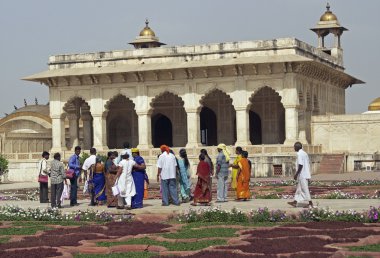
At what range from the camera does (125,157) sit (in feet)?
53.9

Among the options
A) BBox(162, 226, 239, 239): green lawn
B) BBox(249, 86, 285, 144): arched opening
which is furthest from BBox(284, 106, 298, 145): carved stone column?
BBox(162, 226, 239, 239): green lawn

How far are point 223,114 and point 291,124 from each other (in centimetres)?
595

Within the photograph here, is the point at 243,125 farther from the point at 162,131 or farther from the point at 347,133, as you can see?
the point at 162,131

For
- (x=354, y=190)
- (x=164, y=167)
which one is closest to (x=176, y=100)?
(x=354, y=190)

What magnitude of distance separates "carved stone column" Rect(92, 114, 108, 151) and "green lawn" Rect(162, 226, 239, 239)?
26996mm

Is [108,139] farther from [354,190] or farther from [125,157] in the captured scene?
[125,157]

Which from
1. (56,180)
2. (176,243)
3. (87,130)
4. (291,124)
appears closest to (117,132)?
(87,130)

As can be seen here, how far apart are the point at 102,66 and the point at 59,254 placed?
98.8 feet

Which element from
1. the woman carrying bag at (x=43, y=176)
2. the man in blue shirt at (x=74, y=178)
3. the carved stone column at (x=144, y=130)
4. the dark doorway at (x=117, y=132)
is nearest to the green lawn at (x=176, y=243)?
the man in blue shirt at (x=74, y=178)

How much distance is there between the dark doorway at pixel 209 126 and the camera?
43.4 metres

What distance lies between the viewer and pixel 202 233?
39.8 feet

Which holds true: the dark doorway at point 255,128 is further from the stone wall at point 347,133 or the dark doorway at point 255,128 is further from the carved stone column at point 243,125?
the carved stone column at point 243,125

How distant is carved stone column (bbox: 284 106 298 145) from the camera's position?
119 ft

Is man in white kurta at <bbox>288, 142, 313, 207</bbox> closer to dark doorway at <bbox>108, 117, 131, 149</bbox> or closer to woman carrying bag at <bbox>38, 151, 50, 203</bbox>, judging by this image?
woman carrying bag at <bbox>38, 151, 50, 203</bbox>
